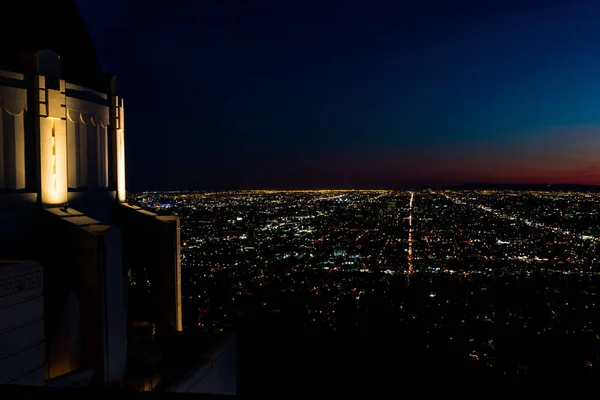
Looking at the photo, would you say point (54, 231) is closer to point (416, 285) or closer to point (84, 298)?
point (84, 298)

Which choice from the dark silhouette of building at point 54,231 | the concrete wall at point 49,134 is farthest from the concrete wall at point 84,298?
the concrete wall at point 49,134

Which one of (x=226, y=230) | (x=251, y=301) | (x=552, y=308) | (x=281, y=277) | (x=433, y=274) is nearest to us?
(x=251, y=301)

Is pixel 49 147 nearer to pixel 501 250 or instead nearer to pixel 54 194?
pixel 54 194

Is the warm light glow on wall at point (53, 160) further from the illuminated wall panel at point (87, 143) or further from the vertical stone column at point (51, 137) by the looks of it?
the illuminated wall panel at point (87, 143)

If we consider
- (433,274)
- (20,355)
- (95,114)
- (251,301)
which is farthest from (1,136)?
(433,274)

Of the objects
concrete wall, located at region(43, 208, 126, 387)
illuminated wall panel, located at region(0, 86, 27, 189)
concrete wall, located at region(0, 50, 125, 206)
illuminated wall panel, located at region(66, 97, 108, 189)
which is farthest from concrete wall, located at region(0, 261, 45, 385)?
illuminated wall panel, located at region(66, 97, 108, 189)

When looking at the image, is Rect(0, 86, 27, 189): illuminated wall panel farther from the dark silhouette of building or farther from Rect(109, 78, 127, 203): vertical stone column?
Rect(109, 78, 127, 203): vertical stone column
